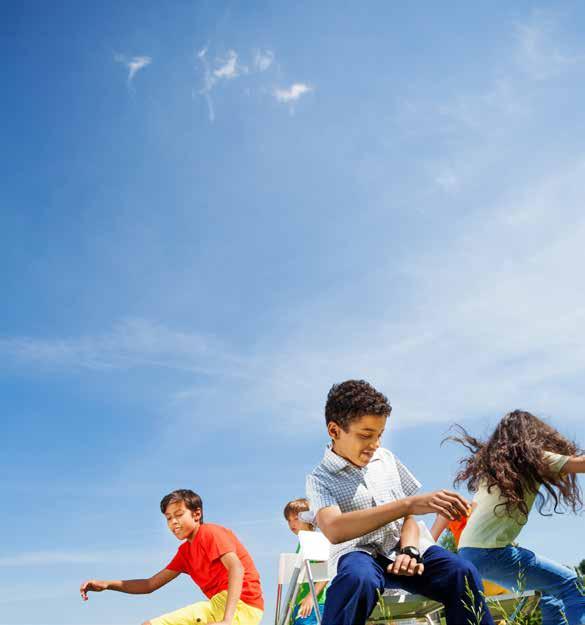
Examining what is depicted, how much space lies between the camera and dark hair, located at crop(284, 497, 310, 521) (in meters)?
7.99

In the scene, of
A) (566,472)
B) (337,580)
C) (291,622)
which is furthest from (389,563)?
(566,472)

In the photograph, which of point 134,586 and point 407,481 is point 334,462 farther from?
point 134,586

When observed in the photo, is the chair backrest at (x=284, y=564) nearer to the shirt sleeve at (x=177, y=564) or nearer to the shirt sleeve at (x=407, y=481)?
the shirt sleeve at (x=177, y=564)

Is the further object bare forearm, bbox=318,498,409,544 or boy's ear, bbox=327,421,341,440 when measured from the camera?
boy's ear, bbox=327,421,341,440

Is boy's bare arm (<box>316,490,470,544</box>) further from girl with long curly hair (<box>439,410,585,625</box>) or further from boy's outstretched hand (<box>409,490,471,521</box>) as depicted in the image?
girl with long curly hair (<box>439,410,585,625</box>)

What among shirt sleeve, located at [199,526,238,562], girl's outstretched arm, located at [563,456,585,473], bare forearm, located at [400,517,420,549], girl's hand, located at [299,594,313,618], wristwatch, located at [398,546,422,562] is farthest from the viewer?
girl's hand, located at [299,594,313,618]

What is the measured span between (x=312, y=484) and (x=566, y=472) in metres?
2.14

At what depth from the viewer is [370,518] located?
3590mm

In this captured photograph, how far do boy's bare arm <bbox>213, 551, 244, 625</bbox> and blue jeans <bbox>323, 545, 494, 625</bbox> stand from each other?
6.61 ft

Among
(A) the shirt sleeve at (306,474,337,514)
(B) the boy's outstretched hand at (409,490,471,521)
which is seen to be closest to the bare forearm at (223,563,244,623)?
(A) the shirt sleeve at (306,474,337,514)

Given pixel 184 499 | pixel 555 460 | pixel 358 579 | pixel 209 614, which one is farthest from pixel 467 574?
pixel 184 499

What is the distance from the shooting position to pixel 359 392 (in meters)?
4.36

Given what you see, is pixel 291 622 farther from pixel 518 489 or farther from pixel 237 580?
pixel 518 489

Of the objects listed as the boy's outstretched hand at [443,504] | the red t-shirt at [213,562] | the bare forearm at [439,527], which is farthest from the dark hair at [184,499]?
the boy's outstretched hand at [443,504]
